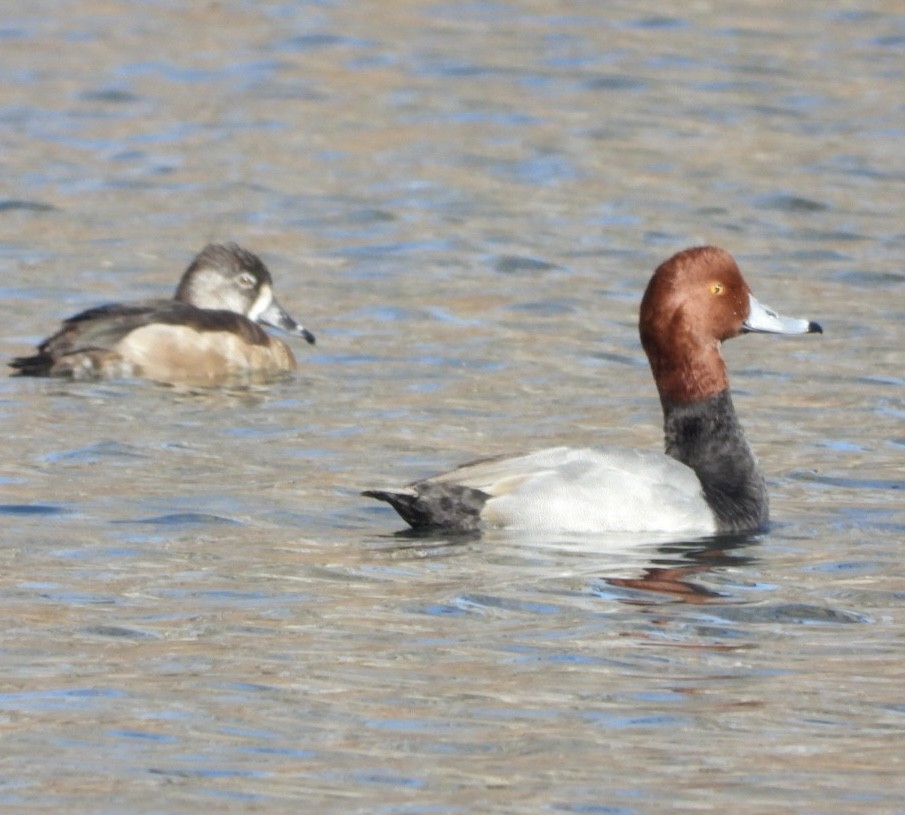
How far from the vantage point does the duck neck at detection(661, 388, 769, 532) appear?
25.3 feet

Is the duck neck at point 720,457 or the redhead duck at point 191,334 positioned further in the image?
the redhead duck at point 191,334

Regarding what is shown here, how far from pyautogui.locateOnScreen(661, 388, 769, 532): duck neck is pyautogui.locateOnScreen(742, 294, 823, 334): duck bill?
32 centimetres

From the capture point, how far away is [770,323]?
334 inches

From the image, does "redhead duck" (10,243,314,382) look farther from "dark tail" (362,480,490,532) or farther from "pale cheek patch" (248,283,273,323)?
"dark tail" (362,480,490,532)

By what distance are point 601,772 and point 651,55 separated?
1516 centimetres

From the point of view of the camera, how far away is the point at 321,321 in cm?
1213

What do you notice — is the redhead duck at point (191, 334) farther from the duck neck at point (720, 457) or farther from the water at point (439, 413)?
the duck neck at point (720, 457)

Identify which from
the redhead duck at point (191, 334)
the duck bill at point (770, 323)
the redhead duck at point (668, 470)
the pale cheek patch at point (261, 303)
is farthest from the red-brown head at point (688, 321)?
the pale cheek patch at point (261, 303)

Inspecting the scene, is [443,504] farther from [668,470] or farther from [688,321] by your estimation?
[688,321]

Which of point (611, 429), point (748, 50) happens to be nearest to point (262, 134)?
point (748, 50)

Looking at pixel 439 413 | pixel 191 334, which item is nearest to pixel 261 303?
Result: pixel 191 334

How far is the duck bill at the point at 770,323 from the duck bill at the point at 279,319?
3190mm

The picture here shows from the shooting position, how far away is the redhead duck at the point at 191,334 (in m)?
10.1

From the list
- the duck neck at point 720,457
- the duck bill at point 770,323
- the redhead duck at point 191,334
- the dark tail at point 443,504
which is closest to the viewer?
the dark tail at point 443,504
